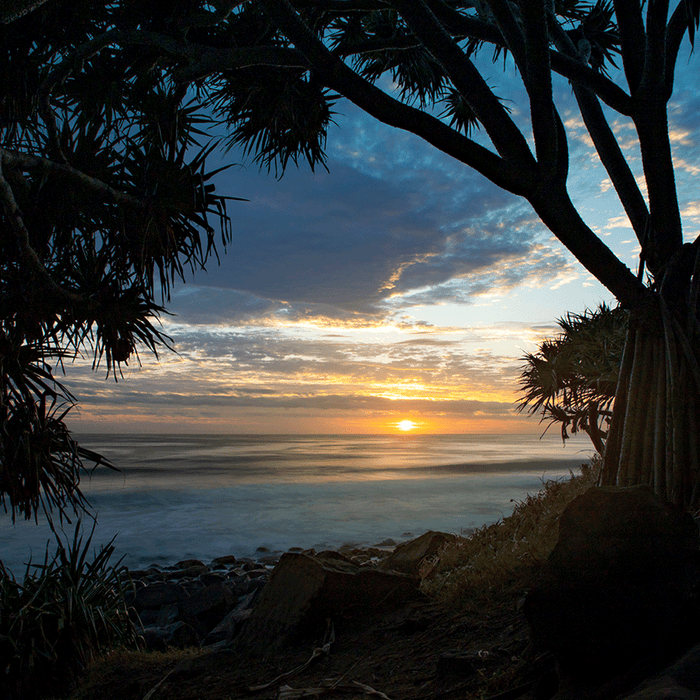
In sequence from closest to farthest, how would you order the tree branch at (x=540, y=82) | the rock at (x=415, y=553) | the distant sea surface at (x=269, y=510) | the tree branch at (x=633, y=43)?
the tree branch at (x=540, y=82), the tree branch at (x=633, y=43), the rock at (x=415, y=553), the distant sea surface at (x=269, y=510)

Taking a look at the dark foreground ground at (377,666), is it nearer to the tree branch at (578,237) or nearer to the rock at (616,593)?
the rock at (616,593)

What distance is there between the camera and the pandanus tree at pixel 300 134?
4688 mm

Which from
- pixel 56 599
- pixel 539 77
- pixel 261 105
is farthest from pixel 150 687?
pixel 261 105

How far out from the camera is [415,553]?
6949 millimetres

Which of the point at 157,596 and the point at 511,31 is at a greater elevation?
the point at 511,31

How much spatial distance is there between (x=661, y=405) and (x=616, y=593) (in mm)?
2637

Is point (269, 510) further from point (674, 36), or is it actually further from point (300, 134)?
point (674, 36)

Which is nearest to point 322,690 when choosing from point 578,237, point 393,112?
point 578,237

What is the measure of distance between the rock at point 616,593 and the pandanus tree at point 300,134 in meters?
2.01

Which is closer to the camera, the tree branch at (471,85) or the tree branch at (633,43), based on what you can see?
the tree branch at (471,85)

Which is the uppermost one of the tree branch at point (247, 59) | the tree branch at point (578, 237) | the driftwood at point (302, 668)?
the tree branch at point (247, 59)

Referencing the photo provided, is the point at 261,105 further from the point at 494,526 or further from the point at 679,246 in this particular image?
the point at 494,526

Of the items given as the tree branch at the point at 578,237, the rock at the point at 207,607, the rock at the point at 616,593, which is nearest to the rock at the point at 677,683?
the rock at the point at 616,593

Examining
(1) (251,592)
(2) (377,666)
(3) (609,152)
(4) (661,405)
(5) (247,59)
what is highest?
(5) (247,59)
